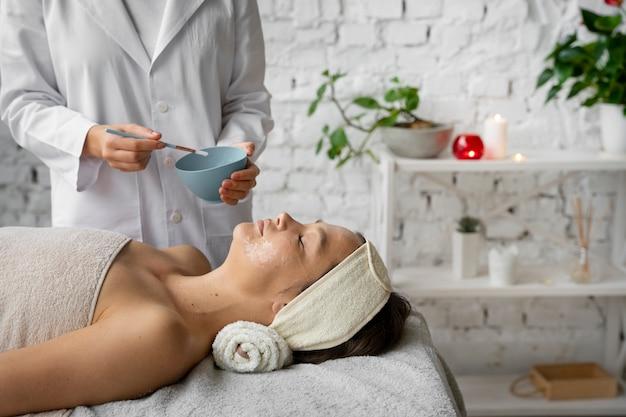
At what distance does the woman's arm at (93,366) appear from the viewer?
1.37 m

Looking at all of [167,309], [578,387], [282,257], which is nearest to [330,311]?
[282,257]

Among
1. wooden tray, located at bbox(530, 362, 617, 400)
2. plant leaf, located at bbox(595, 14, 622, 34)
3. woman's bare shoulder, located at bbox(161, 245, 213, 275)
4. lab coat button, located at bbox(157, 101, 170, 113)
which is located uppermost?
plant leaf, located at bbox(595, 14, 622, 34)

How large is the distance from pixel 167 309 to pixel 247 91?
0.73 meters

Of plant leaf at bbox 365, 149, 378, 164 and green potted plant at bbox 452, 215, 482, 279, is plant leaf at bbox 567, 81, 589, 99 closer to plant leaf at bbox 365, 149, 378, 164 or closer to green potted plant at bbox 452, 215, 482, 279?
green potted plant at bbox 452, 215, 482, 279

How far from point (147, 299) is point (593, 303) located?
7.40 ft

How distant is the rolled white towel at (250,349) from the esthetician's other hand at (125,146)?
0.44m

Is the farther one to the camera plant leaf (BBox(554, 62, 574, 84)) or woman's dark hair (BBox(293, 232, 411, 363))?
plant leaf (BBox(554, 62, 574, 84))

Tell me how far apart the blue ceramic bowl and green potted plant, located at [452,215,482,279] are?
1328 millimetres

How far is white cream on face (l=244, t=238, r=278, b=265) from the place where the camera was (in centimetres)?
171

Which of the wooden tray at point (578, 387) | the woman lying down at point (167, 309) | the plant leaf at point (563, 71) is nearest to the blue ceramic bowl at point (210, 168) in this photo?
the woman lying down at point (167, 309)

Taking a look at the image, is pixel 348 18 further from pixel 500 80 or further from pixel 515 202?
pixel 515 202

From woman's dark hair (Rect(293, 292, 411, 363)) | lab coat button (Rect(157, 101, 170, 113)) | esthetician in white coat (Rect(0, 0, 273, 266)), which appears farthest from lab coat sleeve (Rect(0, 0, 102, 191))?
woman's dark hair (Rect(293, 292, 411, 363))

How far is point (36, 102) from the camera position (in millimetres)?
1865

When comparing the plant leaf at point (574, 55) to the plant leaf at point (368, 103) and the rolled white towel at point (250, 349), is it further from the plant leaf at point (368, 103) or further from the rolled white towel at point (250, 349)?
the rolled white towel at point (250, 349)
